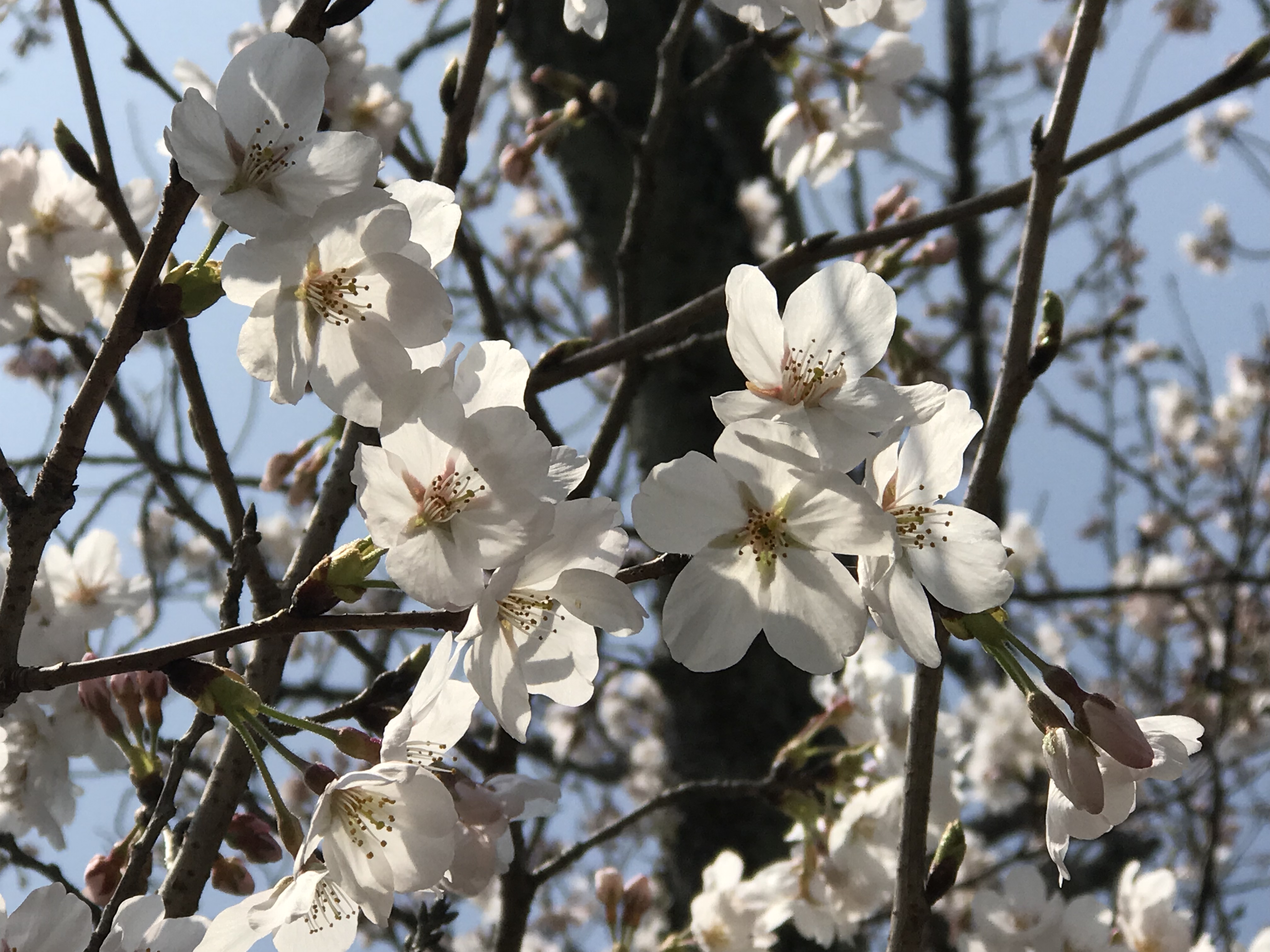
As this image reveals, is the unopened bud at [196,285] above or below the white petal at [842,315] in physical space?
below

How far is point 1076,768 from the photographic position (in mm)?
832

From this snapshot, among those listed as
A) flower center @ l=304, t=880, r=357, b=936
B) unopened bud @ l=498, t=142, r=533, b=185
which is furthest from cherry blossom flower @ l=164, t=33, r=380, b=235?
unopened bud @ l=498, t=142, r=533, b=185

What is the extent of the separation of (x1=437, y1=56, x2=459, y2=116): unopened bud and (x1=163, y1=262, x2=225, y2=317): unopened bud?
0.69 meters

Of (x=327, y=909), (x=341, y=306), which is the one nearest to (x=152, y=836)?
(x=327, y=909)

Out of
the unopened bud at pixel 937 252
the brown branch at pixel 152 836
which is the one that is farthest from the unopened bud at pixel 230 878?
the unopened bud at pixel 937 252

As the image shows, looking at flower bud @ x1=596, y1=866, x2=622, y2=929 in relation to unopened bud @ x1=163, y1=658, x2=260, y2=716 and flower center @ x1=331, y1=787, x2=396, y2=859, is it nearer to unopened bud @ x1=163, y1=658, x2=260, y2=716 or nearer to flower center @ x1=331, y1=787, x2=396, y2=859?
flower center @ x1=331, y1=787, x2=396, y2=859

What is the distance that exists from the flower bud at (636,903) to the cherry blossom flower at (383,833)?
1056mm

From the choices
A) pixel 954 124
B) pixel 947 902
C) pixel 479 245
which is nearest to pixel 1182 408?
pixel 954 124

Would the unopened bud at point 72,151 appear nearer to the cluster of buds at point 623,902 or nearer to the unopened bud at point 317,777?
the unopened bud at point 317,777

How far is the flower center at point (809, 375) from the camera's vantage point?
0.86m

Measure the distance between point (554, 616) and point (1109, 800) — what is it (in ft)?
1.65

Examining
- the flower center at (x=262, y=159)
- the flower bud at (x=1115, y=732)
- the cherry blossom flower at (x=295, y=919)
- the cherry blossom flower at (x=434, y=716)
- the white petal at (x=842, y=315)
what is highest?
the white petal at (x=842, y=315)

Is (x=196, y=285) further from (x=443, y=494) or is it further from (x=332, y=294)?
(x=443, y=494)

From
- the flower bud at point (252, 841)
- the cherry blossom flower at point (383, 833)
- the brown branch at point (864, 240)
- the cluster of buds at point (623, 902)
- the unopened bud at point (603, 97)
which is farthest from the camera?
the unopened bud at point (603, 97)
